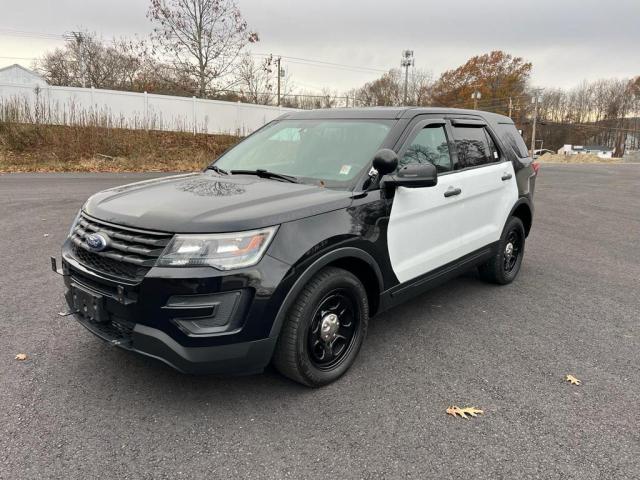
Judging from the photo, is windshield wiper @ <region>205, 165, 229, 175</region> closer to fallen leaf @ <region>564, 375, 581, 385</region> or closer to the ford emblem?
the ford emblem

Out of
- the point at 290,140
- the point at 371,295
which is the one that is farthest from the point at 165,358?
the point at 290,140

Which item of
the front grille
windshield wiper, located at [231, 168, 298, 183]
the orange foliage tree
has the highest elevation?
the orange foliage tree

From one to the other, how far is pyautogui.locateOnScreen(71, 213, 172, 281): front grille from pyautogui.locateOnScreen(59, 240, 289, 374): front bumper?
6cm

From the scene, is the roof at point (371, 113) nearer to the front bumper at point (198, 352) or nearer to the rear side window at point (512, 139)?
the rear side window at point (512, 139)

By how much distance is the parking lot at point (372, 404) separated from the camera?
2.32 m

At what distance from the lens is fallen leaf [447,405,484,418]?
2756 millimetres

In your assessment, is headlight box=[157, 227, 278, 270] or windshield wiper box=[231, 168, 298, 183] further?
windshield wiper box=[231, 168, 298, 183]

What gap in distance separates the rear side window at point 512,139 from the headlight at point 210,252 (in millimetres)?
3561

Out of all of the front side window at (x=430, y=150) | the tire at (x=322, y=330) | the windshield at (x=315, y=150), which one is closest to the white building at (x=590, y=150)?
the front side window at (x=430, y=150)

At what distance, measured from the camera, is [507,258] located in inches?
204

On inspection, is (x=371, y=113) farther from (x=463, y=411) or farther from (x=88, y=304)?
(x=88, y=304)

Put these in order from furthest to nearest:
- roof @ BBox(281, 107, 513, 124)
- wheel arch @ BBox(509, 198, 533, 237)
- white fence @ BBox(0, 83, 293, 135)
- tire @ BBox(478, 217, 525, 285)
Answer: white fence @ BBox(0, 83, 293, 135) < wheel arch @ BBox(509, 198, 533, 237) < tire @ BBox(478, 217, 525, 285) < roof @ BBox(281, 107, 513, 124)

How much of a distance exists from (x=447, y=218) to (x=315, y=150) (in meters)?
1.24

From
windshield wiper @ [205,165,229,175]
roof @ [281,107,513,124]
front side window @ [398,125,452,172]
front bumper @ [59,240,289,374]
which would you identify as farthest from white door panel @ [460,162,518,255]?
front bumper @ [59,240,289,374]
